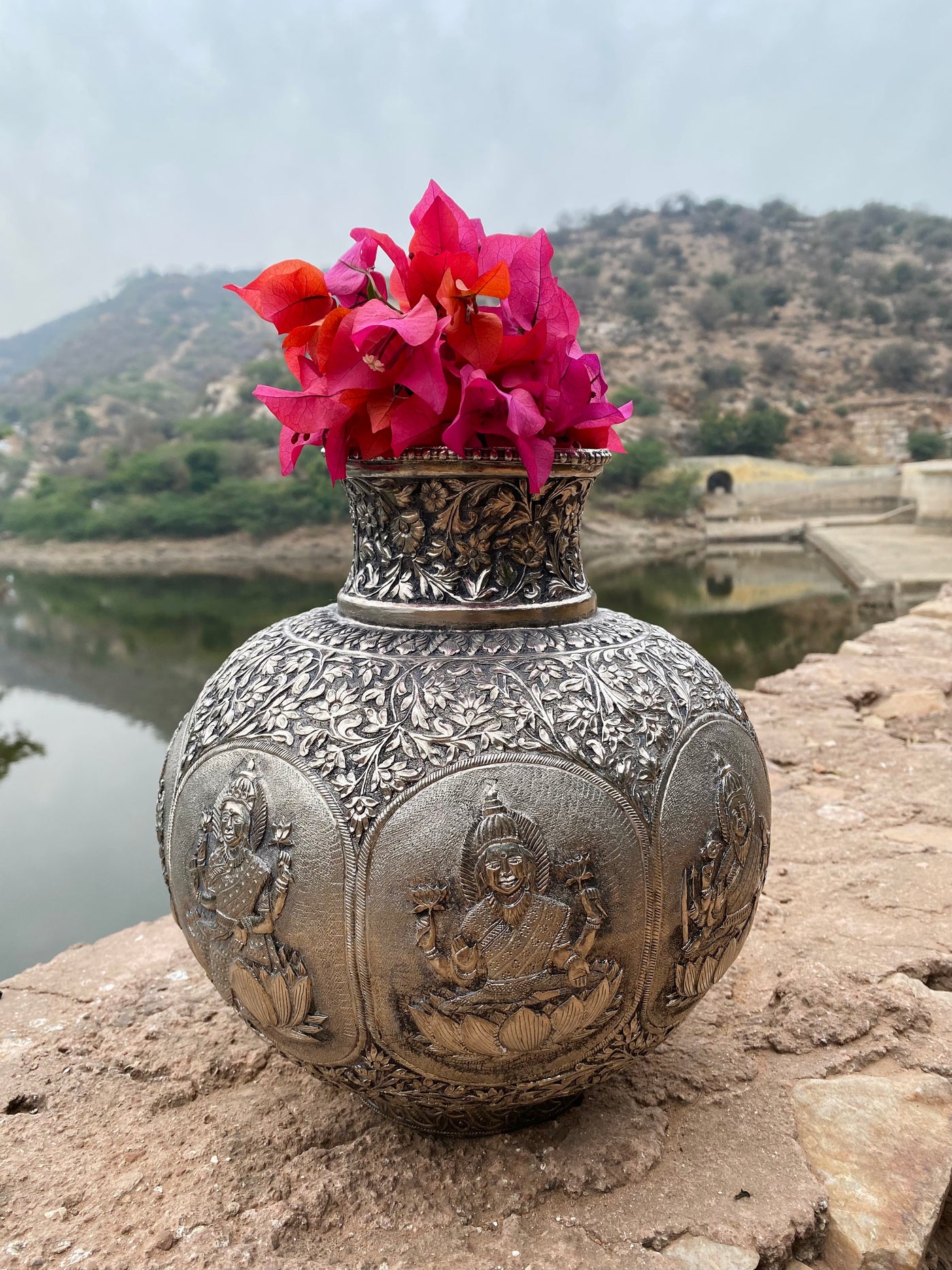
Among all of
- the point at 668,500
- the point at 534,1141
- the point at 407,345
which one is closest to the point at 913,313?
the point at 668,500

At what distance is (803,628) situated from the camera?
11.2m

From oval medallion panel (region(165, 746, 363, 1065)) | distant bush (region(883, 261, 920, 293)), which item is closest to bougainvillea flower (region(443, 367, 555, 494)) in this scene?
oval medallion panel (region(165, 746, 363, 1065))

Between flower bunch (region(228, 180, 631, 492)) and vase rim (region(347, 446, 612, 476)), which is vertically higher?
flower bunch (region(228, 180, 631, 492))

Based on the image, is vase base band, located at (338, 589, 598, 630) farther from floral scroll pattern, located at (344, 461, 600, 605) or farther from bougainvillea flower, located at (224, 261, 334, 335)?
bougainvillea flower, located at (224, 261, 334, 335)

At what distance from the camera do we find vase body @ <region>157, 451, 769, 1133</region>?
1400 mm

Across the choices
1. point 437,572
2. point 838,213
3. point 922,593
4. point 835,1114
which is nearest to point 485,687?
point 437,572

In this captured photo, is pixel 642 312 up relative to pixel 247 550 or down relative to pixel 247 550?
up

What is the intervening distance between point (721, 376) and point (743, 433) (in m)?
6.21

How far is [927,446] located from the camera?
29.2m

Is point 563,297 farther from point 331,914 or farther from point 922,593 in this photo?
point 922,593

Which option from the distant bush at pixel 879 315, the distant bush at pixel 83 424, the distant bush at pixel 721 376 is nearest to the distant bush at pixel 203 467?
the distant bush at pixel 83 424

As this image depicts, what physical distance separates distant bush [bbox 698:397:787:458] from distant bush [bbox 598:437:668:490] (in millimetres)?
6015

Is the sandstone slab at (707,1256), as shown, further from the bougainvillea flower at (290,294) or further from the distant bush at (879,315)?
the distant bush at (879,315)

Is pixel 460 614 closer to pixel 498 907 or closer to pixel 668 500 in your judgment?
pixel 498 907
